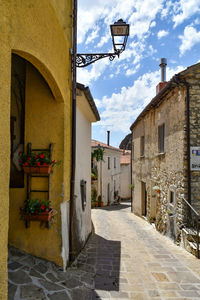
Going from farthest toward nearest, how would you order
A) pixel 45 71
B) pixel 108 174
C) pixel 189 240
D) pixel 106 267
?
pixel 108 174, pixel 189 240, pixel 106 267, pixel 45 71

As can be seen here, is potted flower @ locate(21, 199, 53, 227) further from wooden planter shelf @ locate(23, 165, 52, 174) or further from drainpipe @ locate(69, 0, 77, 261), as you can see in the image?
drainpipe @ locate(69, 0, 77, 261)

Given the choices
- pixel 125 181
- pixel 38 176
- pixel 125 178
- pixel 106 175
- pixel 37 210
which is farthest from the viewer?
pixel 125 178

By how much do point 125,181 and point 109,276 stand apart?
82.1 feet

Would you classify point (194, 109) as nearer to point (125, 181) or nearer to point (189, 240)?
point (189, 240)

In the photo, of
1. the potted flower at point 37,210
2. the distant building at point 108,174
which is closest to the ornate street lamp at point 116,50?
the potted flower at point 37,210

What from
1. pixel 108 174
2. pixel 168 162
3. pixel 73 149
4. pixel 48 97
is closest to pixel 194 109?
pixel 168 162

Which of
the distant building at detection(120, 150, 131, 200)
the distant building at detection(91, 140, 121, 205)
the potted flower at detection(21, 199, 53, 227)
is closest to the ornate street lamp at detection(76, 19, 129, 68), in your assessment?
the potted flower at detection(21, 199, 53, 227)

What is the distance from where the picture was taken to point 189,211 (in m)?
6.57

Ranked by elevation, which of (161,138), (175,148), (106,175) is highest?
(161,138)

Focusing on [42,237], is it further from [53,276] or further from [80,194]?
[80,194]

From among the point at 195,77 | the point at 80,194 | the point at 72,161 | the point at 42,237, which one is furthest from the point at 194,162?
the point at 42,237

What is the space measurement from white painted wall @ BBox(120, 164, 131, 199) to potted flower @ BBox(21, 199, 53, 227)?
1003 inches

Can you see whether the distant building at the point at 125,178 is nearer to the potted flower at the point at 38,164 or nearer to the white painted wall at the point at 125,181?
the white painted wall at the point at 125,181

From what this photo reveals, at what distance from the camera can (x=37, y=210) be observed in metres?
3.78
